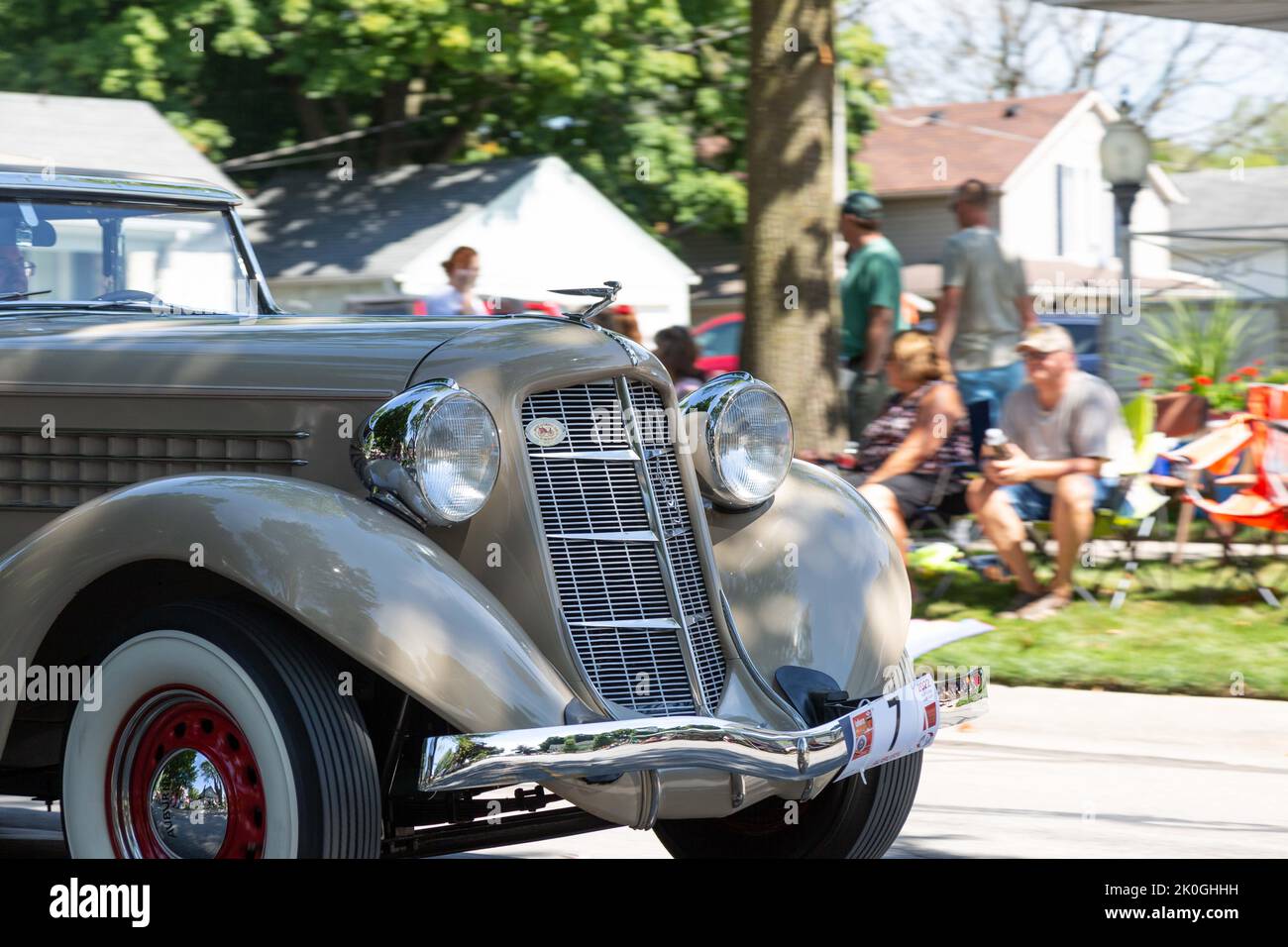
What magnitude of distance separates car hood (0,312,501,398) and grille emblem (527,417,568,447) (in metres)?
0.31

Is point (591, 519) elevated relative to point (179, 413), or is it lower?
lower

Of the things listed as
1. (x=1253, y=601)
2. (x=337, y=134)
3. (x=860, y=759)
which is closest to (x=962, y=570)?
(x=1253, y=601)

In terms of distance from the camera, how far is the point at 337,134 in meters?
24.4

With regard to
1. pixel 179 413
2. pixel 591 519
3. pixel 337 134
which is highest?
pixel 337 134

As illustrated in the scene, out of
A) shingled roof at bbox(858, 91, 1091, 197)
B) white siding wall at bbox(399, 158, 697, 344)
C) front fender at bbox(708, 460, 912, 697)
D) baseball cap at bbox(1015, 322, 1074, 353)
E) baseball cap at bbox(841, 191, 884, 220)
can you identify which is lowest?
front fender at bbox(708, 460, 912, 697)

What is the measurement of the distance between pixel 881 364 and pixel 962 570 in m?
1.49

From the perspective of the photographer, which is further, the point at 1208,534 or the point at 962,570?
the point at 1208,534

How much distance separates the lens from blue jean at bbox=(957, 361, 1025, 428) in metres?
9.66

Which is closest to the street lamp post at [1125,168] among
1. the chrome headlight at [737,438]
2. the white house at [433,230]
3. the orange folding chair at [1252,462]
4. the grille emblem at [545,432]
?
the orange folding chair at [1252,462]

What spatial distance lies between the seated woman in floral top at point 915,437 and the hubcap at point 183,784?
4848mm

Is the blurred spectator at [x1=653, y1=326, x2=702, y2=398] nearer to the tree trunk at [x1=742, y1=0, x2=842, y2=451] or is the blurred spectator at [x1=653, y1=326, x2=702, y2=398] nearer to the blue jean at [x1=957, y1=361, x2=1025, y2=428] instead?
the tree trunk at [x1=742, y1=0, x2=842, y2=451]

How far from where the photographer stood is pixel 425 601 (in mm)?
3680

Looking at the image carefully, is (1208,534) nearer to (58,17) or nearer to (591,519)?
(591,519)

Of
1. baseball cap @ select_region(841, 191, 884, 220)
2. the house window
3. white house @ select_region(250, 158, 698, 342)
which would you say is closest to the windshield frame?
baseball cap @ select_region(841, 191, 884, 220)
